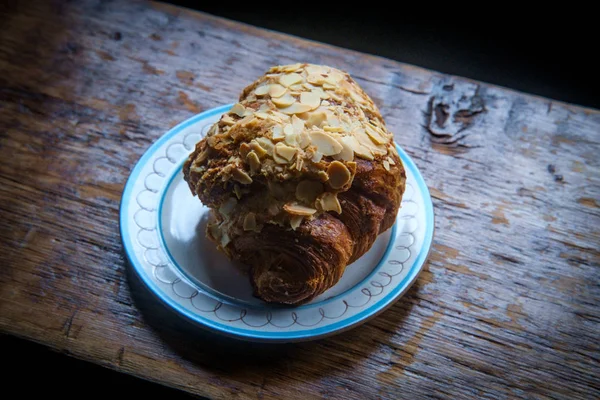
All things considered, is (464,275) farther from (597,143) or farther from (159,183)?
(159,183)

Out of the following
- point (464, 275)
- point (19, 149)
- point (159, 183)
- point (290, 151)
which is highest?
point (290, 151)

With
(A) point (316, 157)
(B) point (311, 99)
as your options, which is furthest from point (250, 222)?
(B) point (311, 99)

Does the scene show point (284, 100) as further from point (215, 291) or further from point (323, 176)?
point (215, 291)

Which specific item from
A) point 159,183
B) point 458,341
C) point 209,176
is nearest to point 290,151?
point 209,176

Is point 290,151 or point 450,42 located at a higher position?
point 450,42

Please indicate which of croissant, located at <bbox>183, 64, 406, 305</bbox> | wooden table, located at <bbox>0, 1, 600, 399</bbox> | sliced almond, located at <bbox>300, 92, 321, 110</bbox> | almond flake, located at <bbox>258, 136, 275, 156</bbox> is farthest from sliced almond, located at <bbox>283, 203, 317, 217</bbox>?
wooden table, located at <bbox>0, 1, 600, 399</bbox>

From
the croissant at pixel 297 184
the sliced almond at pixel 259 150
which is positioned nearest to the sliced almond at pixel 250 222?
the croissant at pixel 297 184

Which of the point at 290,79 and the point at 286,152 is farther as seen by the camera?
the point at 290,79
